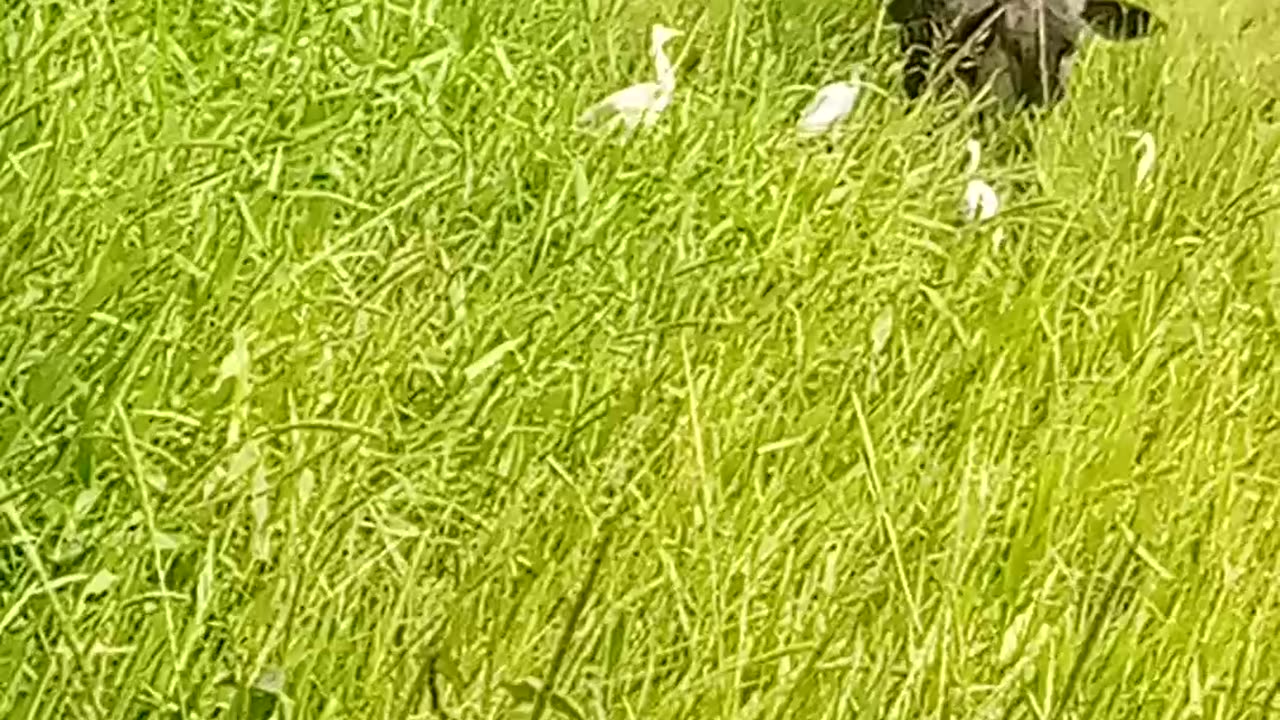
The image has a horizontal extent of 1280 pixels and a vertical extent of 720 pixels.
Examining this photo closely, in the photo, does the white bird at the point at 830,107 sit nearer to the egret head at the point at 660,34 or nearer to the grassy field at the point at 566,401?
the grassy field at the point at 566,401

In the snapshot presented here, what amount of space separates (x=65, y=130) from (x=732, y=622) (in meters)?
0.67

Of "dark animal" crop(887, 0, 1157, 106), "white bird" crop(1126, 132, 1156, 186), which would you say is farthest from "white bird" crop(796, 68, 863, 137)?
"white bird" crop(1126, 132, 1156, 186)

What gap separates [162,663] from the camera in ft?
3.68

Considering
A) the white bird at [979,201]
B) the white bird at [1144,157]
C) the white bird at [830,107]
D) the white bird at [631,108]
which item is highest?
the white bird at [631,108]

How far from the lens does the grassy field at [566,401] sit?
1187 millimetres

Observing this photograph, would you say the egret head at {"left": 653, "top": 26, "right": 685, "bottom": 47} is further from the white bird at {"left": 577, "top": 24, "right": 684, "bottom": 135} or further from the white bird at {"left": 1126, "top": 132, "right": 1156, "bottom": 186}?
the white bird at {"left": 1126, "top": 132, "right": 1156, "bottom": 186}

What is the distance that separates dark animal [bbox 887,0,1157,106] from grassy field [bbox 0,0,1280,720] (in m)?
0.18

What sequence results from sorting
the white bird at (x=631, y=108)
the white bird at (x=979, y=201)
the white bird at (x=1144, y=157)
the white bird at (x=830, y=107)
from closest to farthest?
the white bird at (x=631, y=108)
the white bird at (x=979, y=201)
the white bird at (x=830, y=107)
the white bird at (x=1144, y=157)

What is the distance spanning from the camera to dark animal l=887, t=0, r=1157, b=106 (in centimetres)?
245

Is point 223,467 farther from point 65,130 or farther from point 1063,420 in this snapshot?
point 1063,420

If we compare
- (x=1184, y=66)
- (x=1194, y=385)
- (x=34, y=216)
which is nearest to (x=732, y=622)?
(x=34, y=216)

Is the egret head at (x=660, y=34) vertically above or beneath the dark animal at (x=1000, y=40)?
above

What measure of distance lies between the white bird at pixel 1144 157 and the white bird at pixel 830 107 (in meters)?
0.37

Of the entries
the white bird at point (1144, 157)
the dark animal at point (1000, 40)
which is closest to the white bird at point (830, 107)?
the dark animal at point (1000, 40)
